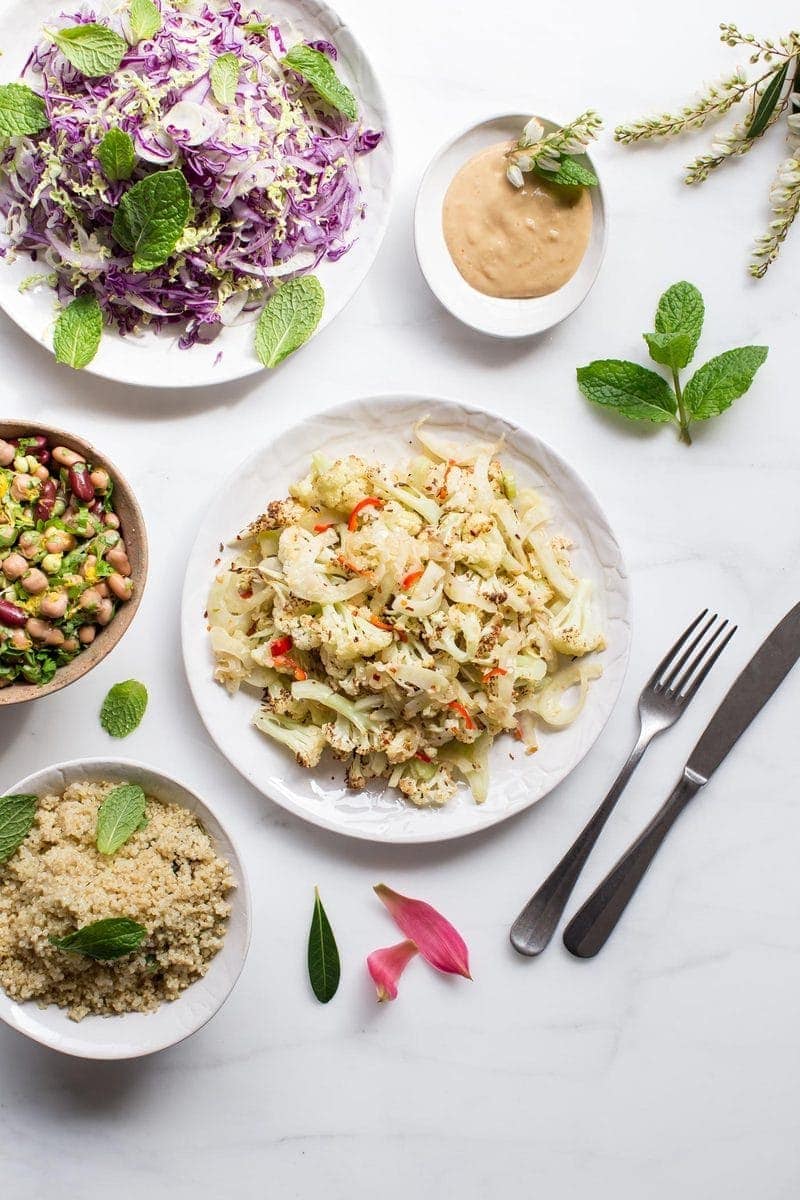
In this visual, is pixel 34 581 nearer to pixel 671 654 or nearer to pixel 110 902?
pixel 110 902

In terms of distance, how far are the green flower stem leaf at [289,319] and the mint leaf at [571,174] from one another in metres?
0.71

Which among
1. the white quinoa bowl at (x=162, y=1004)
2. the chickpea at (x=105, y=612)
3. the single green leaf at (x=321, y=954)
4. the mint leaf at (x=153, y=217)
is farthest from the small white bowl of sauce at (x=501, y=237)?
the single green leaf at (x=321, y=954)

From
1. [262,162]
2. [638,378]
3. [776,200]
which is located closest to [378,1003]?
[638,378]

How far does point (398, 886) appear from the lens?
2822mm

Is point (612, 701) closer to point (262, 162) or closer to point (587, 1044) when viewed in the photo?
point (587, 1044)

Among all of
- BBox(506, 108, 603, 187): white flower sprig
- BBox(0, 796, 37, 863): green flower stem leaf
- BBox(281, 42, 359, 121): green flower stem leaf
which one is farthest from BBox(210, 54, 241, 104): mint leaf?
BBox(0, 796, 37, 863): green flower stem leaf

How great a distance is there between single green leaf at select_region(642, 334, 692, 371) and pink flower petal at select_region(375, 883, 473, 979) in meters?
1.74

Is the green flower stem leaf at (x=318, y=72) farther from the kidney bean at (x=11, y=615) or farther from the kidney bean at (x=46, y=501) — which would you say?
the kidney bean at (x=11, y=615)

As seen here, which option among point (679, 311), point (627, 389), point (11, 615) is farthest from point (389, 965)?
point (679, 311)

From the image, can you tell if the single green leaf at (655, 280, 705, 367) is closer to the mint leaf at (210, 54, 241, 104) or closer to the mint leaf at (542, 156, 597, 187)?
the mint leaf at (542, 156, 597, 187)

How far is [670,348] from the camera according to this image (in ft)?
9.04

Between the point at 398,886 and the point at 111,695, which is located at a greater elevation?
the point at 111,695

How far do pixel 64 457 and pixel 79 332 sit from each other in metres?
0.42

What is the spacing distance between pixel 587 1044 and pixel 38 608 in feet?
6.78
